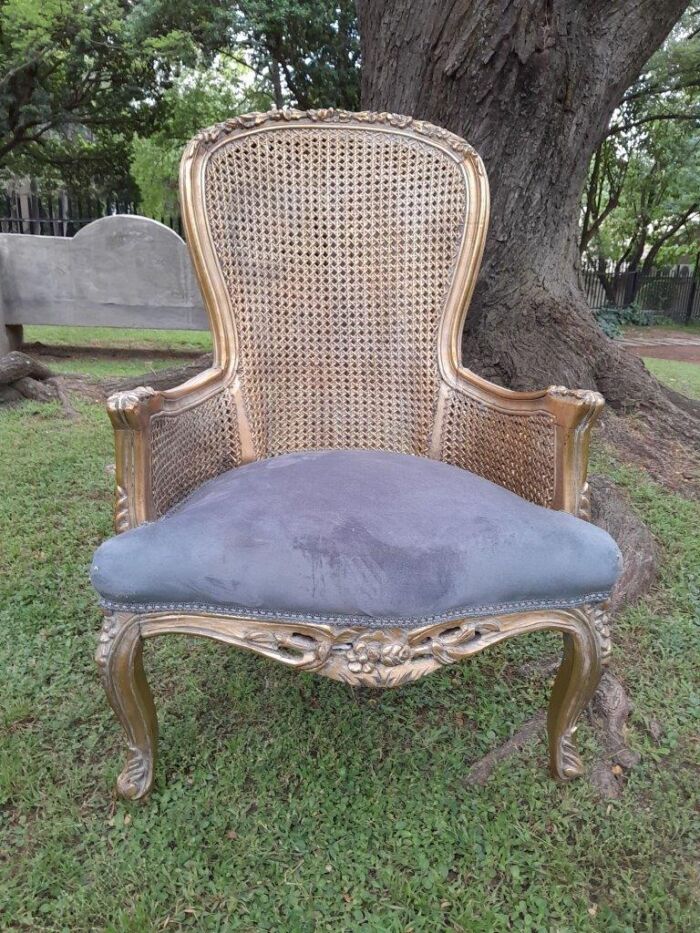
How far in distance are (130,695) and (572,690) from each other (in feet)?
2.85

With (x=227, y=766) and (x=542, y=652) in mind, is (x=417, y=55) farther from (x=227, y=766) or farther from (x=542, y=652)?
(x=227, y=766)

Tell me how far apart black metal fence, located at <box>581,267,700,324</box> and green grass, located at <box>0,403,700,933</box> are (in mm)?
14474

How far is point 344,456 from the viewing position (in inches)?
58.7

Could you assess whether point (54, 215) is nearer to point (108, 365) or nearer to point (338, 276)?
point (108, 365)

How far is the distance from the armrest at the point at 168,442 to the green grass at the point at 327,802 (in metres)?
0.61

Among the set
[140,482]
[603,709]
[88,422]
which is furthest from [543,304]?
[88,422]

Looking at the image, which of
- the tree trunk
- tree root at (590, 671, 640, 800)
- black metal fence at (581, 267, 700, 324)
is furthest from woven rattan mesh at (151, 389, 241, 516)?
black metal fence at (581, 267, 700, 324)

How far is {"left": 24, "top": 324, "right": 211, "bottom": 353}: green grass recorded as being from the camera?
6.06m

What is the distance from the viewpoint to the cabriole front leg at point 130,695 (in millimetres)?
1105

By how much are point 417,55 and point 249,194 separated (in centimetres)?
114

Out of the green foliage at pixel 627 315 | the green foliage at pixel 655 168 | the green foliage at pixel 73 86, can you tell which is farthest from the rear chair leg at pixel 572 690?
the green foliage at pixel 627 315

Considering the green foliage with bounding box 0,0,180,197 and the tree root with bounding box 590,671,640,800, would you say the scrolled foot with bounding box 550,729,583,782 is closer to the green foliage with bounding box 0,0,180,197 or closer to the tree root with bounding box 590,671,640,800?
the tree root with bounding box 590,671,640,800

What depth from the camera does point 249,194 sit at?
1738mm

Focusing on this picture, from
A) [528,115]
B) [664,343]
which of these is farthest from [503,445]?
[664,343]
